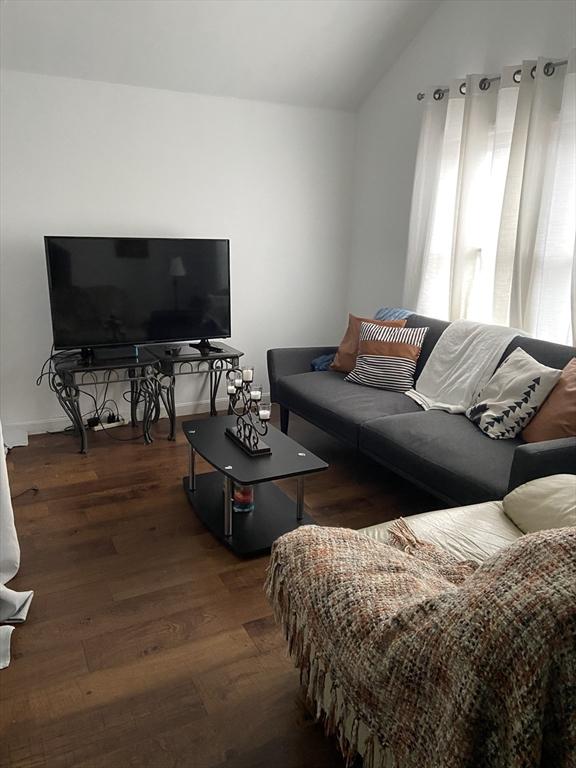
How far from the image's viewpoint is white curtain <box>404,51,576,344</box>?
3.08 metres

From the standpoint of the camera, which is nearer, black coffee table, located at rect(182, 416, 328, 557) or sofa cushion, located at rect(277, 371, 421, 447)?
black coffee table, located at rect(182, 416, 328, 557)

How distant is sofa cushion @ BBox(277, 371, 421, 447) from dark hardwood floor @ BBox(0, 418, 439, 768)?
36cm

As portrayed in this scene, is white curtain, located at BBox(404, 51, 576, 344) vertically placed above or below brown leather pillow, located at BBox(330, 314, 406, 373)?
above

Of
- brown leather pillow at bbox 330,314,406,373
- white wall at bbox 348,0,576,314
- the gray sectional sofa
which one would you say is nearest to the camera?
the gray sectional sofa

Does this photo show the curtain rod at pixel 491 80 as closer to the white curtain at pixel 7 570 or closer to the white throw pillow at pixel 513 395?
the white throw pillow at pixel 513 395

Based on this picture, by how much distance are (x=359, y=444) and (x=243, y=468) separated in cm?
82

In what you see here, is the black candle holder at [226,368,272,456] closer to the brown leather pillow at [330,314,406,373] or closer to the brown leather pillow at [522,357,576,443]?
the brown leather pillow at [330,314,406,373]

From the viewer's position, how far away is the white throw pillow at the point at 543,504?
1.81 meters

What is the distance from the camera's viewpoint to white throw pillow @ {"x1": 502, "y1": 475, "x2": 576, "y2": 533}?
5.93ft

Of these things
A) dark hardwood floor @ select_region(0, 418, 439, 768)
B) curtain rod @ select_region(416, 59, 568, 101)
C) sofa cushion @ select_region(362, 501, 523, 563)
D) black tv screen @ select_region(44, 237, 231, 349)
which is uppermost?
curtain rod @ select_region(416, 59, 568, 101)

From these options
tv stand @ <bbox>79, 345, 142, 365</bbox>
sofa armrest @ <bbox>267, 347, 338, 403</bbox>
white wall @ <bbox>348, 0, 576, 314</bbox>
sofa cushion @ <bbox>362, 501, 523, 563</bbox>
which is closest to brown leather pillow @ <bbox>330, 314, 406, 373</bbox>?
sofa armrest @ <bbox>267, 347, 338, 403</bbox>

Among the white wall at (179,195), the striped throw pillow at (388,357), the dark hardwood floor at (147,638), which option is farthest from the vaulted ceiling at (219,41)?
the dark hardwood floor at (147,638)

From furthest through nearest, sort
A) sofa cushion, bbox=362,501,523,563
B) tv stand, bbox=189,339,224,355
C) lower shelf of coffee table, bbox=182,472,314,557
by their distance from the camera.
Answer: tv stand, bbox=189,339,224,355 → lower shelf of coffee table, bbox=182,472,314,557 → sofa cushion, bbox=362,501,523,563

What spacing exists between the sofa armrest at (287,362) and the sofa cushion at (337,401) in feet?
0.37
